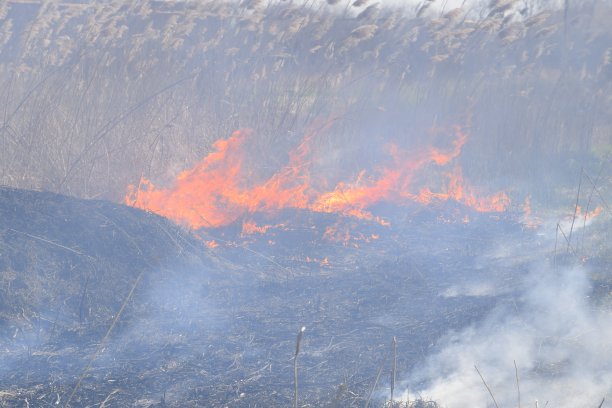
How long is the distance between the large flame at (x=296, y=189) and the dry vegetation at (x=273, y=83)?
26 centimetres

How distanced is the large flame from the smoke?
4.14 m

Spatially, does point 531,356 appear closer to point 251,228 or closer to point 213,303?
point 213,303

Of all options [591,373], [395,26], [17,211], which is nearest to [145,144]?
[17,211]

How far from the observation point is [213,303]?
6875 millimetres

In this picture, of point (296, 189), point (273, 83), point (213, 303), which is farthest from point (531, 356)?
point (273, 83)

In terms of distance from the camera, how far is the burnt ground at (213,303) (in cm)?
495

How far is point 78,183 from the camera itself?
8586mm

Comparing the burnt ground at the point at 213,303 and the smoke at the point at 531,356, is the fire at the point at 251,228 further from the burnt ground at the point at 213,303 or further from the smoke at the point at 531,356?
the smoke at the point at 531,356

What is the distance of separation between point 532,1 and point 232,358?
9.93 meters

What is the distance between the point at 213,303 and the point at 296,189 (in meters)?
3.50

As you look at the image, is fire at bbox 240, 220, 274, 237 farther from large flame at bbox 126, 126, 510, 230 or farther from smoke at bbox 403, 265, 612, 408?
smoke at bbox 403, 265, 612, 408

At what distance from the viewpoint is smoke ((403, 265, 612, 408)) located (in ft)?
15.3

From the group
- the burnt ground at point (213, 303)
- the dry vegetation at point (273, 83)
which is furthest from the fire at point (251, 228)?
the dry vegetation at point (273, 83)

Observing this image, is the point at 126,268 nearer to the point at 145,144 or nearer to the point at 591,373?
the point at 145,144
